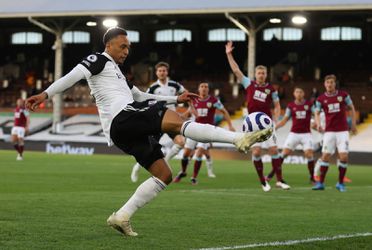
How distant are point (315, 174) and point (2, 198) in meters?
10.5

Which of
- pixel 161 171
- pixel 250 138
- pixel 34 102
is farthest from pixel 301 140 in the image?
pixel 34 102

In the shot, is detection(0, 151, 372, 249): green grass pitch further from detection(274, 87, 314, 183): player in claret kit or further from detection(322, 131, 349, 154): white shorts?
detection(274, 87, 314, 183): player in claret kit

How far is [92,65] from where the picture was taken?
8.92 m

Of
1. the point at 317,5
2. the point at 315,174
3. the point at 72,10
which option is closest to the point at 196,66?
the point at 72,10

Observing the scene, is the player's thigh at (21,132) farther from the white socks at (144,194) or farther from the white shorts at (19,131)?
the white socks at (144,194)

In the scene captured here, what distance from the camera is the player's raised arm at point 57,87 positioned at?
8.48 metres

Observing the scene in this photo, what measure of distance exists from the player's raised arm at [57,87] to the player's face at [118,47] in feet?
1.79

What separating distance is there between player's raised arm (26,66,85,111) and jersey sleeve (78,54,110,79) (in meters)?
0.06

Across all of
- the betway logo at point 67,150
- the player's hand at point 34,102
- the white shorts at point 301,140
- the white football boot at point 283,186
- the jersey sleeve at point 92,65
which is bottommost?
the betway logo at point 67,150

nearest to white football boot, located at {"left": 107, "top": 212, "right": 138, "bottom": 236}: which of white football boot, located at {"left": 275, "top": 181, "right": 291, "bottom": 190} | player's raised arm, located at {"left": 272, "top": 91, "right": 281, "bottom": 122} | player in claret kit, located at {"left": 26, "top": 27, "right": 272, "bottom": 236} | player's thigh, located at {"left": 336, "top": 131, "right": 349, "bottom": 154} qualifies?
player in claret kit, located at {"left": 26, "top": 27, "right": 272, "bottom": 236}

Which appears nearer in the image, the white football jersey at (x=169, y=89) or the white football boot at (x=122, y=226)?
the white football boot at (x=122, y=226)

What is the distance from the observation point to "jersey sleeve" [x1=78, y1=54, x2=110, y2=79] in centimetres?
890

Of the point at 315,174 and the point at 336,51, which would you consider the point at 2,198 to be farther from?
the point at 336,51

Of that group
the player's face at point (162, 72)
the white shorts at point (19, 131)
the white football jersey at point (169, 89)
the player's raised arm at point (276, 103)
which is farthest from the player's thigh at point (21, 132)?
the player's raised arm at point (276, 103)
